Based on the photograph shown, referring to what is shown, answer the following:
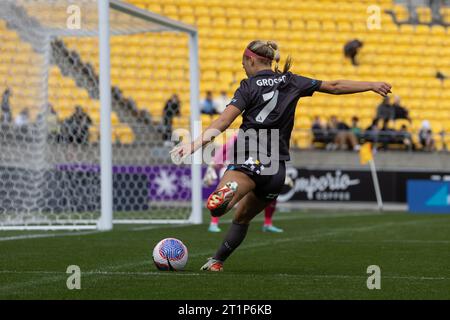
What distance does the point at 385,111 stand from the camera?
26469mm

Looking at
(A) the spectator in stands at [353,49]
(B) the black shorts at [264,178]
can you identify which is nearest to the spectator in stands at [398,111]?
(A) the spectator in stands at [353,49]

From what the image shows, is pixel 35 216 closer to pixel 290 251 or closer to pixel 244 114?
pixel 290 251

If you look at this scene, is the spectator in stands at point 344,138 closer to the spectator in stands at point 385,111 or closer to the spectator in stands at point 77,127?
the spectator in stands at point 385,111

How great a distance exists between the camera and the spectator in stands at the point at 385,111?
26328 millimetres

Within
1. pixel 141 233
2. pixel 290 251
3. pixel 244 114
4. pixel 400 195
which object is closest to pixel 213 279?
pixel 244 114

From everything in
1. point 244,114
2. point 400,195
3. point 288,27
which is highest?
point 288,27

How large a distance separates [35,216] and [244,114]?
8.34m

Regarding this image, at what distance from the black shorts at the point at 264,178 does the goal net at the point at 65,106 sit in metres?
6.65

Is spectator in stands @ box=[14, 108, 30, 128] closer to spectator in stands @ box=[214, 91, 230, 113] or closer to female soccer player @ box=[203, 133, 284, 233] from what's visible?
female soccer player @ box=[203, 133, 284, 233]

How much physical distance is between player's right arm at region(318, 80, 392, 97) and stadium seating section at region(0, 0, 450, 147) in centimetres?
1814

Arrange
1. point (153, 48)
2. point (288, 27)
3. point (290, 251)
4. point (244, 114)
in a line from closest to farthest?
1. point (244, 114)
2. point (290, 251)
3. point (153, 48)
4. point (288, 27)

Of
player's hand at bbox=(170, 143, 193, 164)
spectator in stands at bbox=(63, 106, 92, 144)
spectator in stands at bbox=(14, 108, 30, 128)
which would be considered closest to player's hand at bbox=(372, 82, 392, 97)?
player's hand at bbox=(170, 143, 193, 164)

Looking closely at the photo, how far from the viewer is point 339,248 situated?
38.5ft

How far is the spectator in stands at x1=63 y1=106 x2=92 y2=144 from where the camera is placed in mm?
16906
